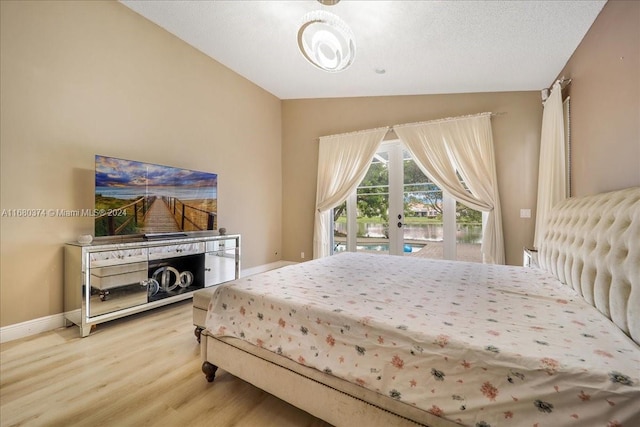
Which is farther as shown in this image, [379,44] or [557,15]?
[379,44]

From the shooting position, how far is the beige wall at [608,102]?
1.81 meters

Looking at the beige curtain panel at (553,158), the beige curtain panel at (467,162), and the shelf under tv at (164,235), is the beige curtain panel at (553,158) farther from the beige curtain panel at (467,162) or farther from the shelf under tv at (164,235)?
the shelf under tv at (164,235)

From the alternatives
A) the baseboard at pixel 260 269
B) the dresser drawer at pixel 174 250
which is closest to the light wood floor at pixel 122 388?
the dresser drawer at pixel 174 250

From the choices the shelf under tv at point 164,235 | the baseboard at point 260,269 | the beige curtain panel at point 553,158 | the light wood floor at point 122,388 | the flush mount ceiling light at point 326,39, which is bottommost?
the light wood floor at point 122,388

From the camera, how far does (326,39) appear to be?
212cm

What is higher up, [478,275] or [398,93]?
[398,93]

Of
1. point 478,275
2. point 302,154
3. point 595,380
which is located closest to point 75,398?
point 595,380

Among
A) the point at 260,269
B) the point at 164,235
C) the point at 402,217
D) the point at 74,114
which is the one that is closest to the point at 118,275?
the point at 164,235

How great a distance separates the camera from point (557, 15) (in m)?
2.33

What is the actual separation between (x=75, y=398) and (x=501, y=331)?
7.58ft

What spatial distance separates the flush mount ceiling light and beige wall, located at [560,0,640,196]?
6.19ft

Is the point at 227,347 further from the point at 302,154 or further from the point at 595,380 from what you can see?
the point at 302,154

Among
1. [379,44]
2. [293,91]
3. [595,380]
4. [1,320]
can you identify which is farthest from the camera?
[293,91]

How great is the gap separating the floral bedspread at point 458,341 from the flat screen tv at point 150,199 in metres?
1.75
